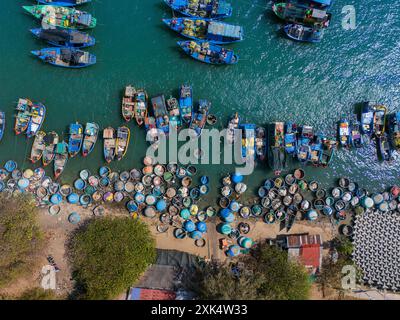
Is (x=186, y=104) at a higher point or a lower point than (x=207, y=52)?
lower

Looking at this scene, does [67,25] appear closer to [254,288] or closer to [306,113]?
[306,113]

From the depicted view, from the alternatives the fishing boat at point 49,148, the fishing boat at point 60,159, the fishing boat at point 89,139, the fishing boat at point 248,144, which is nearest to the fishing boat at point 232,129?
the fishing boat at point 248,144

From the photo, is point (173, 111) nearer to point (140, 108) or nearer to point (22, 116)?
point (140, 108)

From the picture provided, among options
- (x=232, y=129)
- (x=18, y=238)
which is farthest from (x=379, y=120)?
(x=18, y=238)

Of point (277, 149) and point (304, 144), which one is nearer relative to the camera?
point (277, 149)

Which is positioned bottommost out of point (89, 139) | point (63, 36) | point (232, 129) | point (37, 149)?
point (37, 149)

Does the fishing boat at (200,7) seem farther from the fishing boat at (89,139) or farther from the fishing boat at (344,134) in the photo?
the fishing boat at (344,134)
